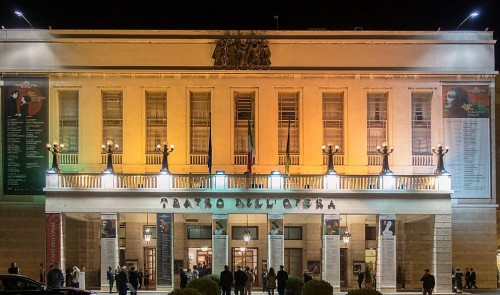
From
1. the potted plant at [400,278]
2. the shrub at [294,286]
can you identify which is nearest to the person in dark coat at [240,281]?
the shrub at [294,286]

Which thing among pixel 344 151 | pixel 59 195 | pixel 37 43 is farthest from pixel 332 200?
pixel 37 43

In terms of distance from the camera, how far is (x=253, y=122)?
53.4 meters

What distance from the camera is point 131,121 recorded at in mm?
52781

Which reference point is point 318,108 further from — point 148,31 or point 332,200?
point 148,31

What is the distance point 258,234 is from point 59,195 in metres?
12.4

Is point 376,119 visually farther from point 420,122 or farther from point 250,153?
point 250,153

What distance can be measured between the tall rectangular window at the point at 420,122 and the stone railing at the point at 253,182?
474 cm

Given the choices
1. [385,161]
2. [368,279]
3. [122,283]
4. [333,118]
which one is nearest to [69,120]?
[333,118]

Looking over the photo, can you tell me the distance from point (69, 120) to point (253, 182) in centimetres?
1227

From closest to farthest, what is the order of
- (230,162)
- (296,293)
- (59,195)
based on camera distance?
(296,293), (59,195), (230,162)

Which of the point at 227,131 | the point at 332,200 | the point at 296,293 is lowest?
the point at 296,293

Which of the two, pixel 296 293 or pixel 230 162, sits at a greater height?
pixel 230 162

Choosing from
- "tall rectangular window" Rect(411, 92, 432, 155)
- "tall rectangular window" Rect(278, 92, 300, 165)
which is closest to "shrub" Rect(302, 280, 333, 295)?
"tall rectangular window" Rect(278, 92, 300, 165)

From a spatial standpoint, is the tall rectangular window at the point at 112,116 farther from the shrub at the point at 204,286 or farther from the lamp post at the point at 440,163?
the shrub at the point at 204,286
